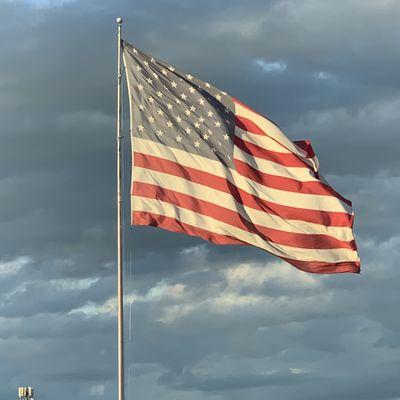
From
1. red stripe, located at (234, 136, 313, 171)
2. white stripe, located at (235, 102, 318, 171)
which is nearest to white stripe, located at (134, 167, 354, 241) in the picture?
red stripe, located at (234, 136, 313, 171)

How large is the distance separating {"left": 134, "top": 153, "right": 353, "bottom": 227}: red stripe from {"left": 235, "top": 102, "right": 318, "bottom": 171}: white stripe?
1953mm

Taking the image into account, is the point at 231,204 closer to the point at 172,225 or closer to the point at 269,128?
the point at 172,225

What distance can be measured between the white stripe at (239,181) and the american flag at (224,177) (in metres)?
0.04

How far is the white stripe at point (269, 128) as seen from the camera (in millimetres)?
46062

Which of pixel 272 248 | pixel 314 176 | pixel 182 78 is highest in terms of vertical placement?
pixel 182 78

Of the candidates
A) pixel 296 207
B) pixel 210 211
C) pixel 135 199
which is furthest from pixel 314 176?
pixel 135 199

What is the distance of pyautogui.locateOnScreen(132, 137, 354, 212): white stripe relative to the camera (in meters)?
44.2

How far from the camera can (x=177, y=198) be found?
43.7 meters

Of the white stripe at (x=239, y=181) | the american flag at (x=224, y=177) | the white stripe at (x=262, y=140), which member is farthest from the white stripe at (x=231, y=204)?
the white stripe at (x=262, y=140)

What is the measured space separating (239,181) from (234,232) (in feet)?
7.56

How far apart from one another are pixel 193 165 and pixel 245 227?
9.99 feet

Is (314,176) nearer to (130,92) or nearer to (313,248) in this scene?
(313,248)

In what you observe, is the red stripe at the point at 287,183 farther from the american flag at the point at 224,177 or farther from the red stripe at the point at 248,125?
the red stripe at the point at 248,125

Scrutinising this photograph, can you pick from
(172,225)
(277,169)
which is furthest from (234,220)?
(277,169)
